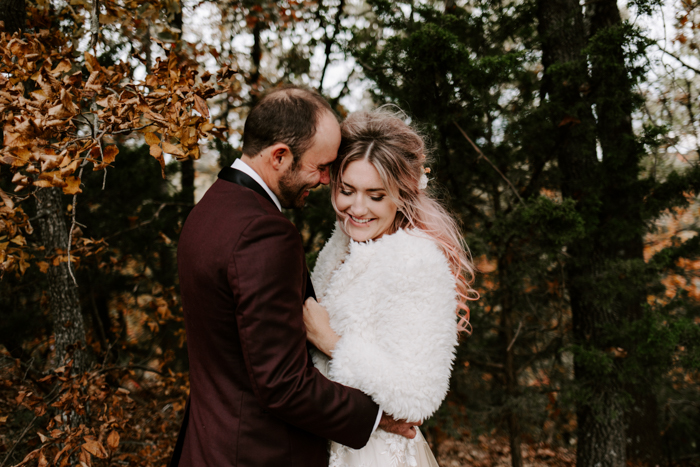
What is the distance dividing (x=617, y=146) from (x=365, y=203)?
8.65 ft

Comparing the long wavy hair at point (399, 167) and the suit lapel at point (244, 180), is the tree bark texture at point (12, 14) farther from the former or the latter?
the long wavy hair at point (399, 167)

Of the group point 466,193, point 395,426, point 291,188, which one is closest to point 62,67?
point 291,188

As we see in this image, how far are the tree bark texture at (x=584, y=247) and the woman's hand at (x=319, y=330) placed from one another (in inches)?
104

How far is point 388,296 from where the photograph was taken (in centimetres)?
177

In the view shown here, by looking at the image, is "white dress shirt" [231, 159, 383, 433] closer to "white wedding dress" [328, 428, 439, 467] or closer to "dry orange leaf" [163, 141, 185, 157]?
"white wedding dress" [328, 428, 439, 467]

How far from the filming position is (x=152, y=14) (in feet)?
8.87

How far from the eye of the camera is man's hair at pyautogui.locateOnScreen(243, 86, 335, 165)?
165 centimetres

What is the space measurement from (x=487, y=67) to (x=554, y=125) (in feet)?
2.88

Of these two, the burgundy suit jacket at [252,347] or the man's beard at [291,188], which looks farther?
the man's beard at [291,188]

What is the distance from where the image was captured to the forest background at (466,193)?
2.09 m

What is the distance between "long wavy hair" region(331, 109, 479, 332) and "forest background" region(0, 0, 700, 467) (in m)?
0.69

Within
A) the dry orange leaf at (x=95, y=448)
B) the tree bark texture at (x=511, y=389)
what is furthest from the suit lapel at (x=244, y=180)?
the tree bark texture at (x=511, y=389)

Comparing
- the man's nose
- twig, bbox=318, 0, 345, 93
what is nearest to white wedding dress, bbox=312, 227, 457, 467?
the man's nose

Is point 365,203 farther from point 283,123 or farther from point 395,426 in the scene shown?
point 395,426
